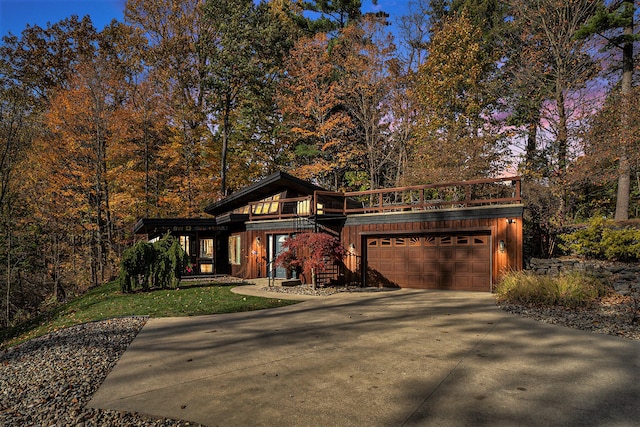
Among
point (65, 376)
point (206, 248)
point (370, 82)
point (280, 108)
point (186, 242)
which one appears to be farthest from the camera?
point (280, 108)

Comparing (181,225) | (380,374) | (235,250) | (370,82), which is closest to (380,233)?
(235,250)

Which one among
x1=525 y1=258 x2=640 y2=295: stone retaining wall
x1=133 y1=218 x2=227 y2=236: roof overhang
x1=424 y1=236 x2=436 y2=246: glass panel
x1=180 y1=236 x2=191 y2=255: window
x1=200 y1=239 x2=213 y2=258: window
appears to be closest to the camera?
x1=525 y1=258 x2=640 y2=295: stone retaining wall

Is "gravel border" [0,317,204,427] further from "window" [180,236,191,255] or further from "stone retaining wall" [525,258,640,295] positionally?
"window" [180,236,191,255]

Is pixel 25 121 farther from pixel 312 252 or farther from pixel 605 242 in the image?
pixel 605 242

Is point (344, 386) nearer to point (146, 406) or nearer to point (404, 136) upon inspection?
point (146, 406)

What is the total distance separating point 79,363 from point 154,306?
494cm

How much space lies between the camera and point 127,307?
10.3 metres

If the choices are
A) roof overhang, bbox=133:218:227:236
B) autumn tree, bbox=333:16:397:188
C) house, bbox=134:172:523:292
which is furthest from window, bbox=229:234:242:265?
autumn tree, bbox=333:16:397:188

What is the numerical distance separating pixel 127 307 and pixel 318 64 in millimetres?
20411

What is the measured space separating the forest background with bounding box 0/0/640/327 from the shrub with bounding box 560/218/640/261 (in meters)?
3.75

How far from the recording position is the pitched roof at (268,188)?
1667 cm

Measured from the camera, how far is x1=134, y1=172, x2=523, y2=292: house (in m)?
12.2

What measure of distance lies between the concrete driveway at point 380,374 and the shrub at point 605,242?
16.7 ft

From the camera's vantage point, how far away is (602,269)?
9.96 meters
